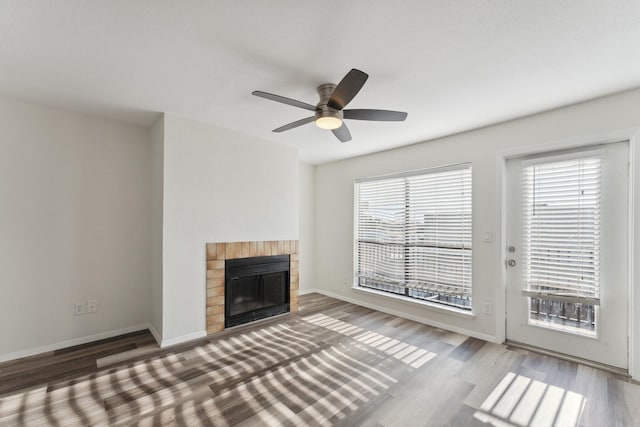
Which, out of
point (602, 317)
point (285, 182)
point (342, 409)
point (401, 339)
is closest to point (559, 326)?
point (602, 317)

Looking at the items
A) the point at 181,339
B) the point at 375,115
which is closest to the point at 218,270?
the point at 181,339

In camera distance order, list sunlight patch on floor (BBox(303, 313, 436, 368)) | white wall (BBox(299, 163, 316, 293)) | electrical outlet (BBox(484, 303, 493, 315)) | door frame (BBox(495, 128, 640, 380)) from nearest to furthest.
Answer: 1. door frame (BBox(495, 128, 640, 380))
2. sunlight patch on floor (BBox(303, 313, 436, 368))
3. electrical outlet (BBox(484, 303, 493, 315))
4. white wall (BBox(299, 163, 316, 293))

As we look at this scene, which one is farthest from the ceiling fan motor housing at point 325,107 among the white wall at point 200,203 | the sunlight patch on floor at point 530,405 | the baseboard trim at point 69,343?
the baseboard trim at point 69,343

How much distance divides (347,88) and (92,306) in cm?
356

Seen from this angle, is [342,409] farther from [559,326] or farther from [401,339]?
[559,326]

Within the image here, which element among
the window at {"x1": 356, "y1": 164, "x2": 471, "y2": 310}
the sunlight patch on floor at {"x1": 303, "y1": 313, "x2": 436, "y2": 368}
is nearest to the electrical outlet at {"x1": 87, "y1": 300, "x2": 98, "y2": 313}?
the sunlight patch on floor at {"x1": 303, "y1": 313, "x2": 436, "y2": 368}

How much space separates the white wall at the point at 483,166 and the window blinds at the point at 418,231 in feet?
0.51

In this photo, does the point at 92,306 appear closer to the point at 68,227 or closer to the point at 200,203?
the point at 68,227

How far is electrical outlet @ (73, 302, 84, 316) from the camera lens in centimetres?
300

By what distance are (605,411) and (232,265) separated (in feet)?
11.8

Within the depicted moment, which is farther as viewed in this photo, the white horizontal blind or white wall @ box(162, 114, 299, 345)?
white wall @ box(162, 114, 299, 345)

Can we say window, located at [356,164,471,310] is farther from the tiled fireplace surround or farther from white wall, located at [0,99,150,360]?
white wall, located at [0,99,150,360]

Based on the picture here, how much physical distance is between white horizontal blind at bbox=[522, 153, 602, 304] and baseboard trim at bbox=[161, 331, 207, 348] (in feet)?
12.1

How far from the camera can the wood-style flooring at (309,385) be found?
1.92 m
